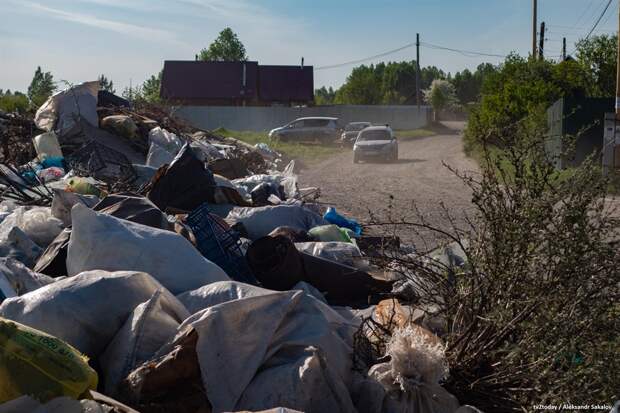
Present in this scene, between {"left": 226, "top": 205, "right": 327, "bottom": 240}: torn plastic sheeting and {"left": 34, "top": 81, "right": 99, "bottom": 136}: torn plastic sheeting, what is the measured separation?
583 cm

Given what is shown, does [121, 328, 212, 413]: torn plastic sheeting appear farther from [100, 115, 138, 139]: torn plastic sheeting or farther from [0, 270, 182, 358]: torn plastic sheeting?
[100, 115, 138, 139]: torn plastic sheeting

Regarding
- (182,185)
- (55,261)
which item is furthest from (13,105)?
(55,261)

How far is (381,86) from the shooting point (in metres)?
81.9

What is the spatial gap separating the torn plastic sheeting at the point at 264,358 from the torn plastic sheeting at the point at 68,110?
9.00m

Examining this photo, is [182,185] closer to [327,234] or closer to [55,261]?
[327,234]

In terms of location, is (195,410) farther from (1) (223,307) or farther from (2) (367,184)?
(2) (367,184)

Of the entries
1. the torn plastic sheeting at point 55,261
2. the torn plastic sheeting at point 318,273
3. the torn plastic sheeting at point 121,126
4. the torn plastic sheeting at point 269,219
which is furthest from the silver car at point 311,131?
the torn plastic sheeting at point 55,261

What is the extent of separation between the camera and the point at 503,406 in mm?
3289

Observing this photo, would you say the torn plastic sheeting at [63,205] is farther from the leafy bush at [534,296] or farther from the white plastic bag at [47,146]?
the white plastic bag at [47,146]

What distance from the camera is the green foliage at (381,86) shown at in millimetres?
72250

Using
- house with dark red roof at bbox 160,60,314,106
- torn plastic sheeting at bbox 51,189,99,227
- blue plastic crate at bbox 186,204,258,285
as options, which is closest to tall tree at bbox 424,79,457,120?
house with dark red roof at bbox 160,60,314,106

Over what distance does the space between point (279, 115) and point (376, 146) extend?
70.0 ft

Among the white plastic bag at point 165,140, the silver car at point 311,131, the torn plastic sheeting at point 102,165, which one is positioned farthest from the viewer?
the silver car at point 311,131

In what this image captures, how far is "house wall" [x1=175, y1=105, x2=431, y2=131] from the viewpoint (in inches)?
1689
